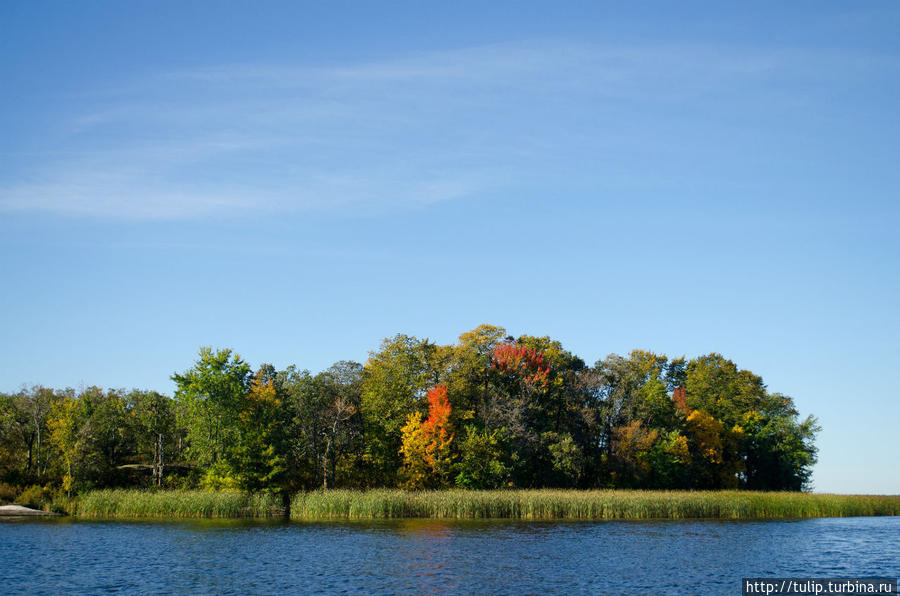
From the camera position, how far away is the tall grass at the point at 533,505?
53594mm

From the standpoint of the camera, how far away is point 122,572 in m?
29.1

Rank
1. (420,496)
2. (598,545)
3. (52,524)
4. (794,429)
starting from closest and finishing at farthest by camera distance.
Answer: (598,545), (52,524), (420,496), (794,429)

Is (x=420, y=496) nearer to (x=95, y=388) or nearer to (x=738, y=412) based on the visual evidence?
(x=95, y=388)

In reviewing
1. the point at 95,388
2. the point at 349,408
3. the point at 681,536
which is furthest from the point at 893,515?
the point at 95,388

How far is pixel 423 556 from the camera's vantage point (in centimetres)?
3356

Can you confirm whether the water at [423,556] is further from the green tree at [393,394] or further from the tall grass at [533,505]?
the green tree at [393,394]

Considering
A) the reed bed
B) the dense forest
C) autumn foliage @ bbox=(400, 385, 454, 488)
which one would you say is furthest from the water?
autumn foliage @ bbox=(400, 385, 454, 488)

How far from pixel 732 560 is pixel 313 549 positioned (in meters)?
19.4

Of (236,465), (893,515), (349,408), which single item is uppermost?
(349,408)

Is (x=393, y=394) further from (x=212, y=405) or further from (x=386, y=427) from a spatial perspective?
(x=212, y=405)

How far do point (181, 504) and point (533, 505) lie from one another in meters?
25.8

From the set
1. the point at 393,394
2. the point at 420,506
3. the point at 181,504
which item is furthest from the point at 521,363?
the point at 181,504

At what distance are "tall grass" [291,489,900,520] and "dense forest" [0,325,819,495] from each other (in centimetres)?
708

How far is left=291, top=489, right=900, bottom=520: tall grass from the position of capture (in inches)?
2110
